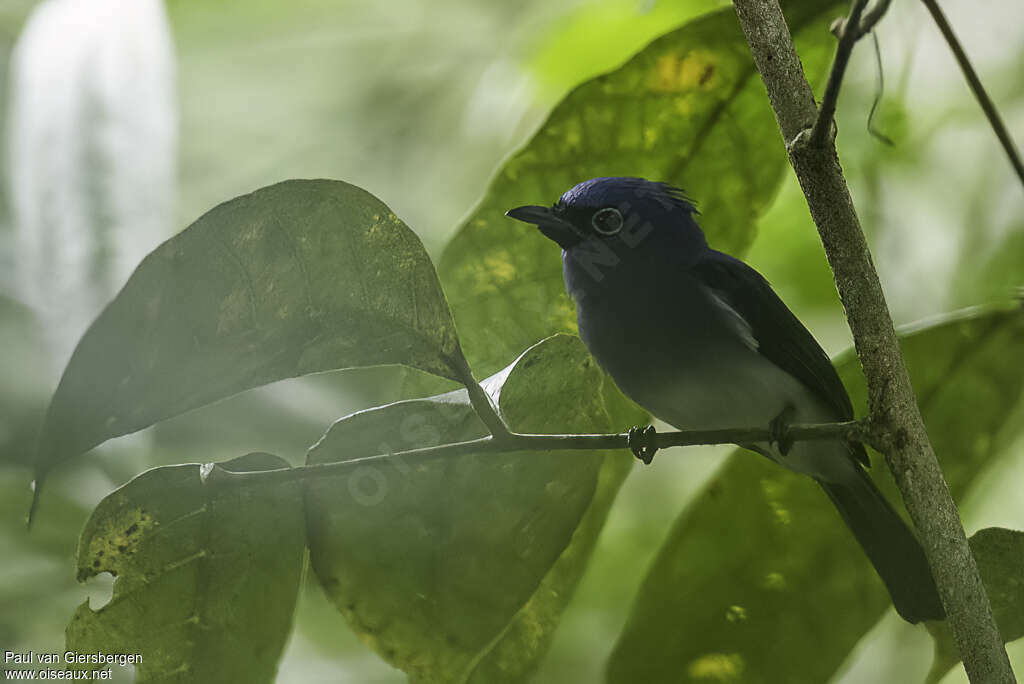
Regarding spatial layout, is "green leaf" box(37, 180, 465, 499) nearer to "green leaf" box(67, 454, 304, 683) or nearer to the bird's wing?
"green leaf" box(67, 454, 304, 683)

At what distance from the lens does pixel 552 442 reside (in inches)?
17.4

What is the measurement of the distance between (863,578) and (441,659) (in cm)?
32

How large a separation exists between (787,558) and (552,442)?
0.30 m

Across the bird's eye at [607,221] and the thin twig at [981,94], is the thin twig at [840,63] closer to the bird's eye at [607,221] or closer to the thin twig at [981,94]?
the thin twig at [981,94]

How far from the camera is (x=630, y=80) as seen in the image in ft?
2.22

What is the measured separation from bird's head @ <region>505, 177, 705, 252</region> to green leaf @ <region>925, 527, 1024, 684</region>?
0.31 meters

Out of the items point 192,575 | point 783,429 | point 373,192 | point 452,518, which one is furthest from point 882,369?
point 373,192

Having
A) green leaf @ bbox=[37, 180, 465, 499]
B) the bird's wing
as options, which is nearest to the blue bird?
the bird's wing

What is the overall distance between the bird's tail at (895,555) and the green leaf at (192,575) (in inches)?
15.3

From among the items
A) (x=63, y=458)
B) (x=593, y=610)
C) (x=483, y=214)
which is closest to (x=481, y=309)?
(x=483, y=214)

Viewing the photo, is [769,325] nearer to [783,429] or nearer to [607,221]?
[607,221]

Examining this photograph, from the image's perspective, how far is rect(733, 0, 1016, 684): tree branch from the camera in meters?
0.43

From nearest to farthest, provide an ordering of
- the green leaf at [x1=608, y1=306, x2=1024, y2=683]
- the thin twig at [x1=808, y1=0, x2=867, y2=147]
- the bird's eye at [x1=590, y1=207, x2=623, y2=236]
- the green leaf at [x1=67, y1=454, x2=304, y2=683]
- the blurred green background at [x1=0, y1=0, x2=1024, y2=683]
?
the thin twig at [x1=808, y1=0, x2=867, y2=147] → the green leaf at [x1=67, y1=454, x2=304, y2=683] → the green leaf at [x1=608, y1=306, x2=1024, y2=683] → the bird's eye at [x1=590, y1=207, x2=623, y2=236] → the blurred green background at [x1=0, y1=0, x2=1024, y2=683]

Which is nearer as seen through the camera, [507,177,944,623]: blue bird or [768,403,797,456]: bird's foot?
[768,403,797,456]: bird's foot
